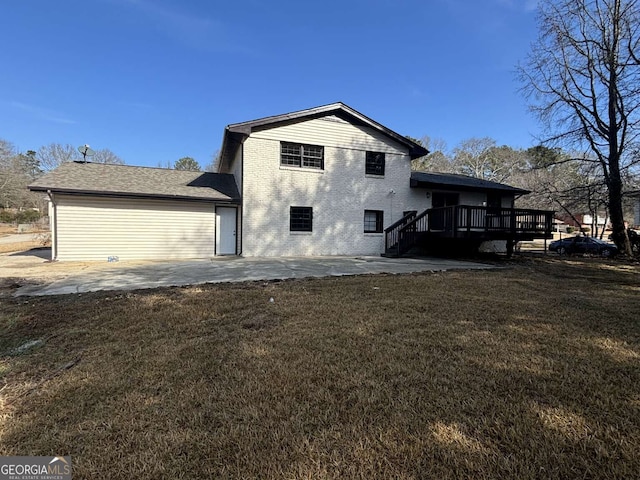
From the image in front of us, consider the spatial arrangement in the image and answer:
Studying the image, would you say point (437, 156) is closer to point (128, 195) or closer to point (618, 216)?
point (618, 216)

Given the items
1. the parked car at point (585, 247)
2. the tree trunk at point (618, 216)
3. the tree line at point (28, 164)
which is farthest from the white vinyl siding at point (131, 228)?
the tree line at point (28, 164)

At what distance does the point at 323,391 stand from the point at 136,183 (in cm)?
1393

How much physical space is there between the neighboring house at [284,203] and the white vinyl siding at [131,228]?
0.04m

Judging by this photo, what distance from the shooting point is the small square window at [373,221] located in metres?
15.7

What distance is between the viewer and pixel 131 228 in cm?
1299

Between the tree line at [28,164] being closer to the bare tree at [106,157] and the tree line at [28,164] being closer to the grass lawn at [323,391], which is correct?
the bare tree at [106,157]

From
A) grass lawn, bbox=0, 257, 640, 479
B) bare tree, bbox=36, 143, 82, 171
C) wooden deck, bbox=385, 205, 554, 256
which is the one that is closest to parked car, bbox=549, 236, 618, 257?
wooden deck, bbox=385, 205, 554, 256

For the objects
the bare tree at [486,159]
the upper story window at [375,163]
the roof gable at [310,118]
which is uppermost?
the bare tree at [486,159]

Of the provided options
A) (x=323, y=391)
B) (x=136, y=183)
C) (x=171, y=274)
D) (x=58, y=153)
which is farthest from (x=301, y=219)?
(x=58, y=153)

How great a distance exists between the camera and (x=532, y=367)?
3.16 m

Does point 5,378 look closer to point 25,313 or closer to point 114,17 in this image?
point 25,313

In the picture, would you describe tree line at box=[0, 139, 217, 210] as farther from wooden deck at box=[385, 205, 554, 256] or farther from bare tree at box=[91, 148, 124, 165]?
wooden deck at box=[385, 205, 554, 256]

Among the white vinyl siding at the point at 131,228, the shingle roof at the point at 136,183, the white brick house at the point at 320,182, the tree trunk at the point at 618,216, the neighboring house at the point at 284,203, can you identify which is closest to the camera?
the shingle roof at the point at 136,183

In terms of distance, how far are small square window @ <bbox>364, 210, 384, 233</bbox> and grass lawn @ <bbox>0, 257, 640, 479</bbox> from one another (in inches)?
415
